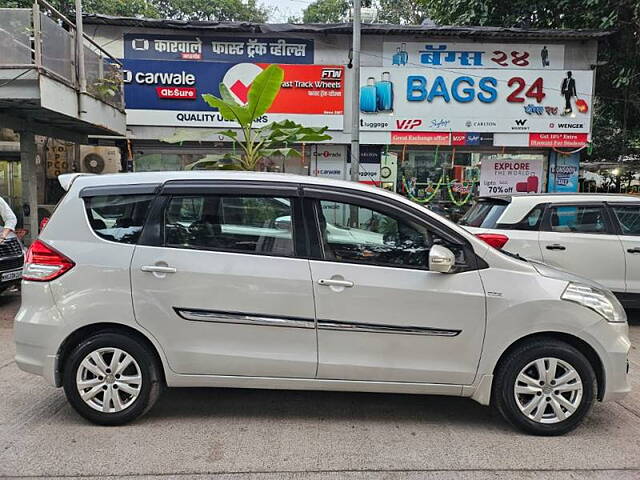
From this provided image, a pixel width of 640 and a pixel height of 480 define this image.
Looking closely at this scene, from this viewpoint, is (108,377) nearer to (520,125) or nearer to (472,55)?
(520,125)

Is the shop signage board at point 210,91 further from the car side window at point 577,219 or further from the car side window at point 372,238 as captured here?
the car side window at point 372,238

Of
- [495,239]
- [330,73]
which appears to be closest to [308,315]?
[495,239]

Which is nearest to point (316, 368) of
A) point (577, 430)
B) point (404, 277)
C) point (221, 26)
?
point (404, 277)

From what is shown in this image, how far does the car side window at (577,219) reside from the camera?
20.5ft

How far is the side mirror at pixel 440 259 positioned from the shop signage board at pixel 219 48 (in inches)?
394

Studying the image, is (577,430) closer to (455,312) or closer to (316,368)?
(455,312)

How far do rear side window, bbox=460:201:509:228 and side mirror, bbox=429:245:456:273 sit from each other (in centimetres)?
307

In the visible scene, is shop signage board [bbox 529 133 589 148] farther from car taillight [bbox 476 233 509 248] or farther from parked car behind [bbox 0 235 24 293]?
parked car behind [bbox 0 235 24 293]

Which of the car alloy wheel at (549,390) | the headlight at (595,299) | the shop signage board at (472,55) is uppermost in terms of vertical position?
the shop signage board at (472,55)

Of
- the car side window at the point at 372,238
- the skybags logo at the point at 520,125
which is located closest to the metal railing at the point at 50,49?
the car side window at the point at 372,238

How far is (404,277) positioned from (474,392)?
97cm

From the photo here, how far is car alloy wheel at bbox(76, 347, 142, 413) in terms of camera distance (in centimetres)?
353

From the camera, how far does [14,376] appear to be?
4.61m

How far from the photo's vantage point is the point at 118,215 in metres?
3.69
